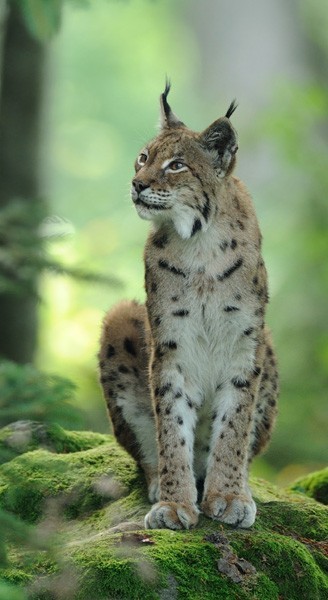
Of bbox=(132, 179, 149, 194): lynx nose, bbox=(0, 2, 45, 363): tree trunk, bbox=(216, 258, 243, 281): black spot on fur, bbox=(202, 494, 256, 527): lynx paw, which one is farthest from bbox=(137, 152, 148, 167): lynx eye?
bbox=(0, 2, 45, 363): tree trunk

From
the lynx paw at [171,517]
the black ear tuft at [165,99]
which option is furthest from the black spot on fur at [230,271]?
the lynx paw at [171,517]

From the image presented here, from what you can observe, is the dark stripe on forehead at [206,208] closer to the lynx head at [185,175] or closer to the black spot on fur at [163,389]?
the lynx head at [185,175]

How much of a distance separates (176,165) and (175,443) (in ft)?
4.28

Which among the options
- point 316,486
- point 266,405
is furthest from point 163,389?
point 316,486

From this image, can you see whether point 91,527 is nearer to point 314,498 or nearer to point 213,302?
point 213,302

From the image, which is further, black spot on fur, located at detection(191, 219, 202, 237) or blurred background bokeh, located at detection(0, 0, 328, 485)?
blurred background bokeh, located at detection(0, 0, 328, 485)

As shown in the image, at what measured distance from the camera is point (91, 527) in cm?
504

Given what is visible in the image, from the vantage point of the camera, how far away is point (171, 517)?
4.77m

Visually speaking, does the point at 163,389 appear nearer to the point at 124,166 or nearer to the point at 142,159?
the point at 142,159

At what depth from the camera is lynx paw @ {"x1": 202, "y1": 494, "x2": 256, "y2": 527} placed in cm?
482

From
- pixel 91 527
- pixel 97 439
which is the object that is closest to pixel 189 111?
pixel 97 439

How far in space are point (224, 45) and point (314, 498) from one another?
13.8 metres

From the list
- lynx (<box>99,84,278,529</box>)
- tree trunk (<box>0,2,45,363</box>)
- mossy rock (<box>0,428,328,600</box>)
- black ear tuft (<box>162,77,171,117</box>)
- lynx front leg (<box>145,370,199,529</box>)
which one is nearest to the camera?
mossy rock (<box>0,428,328,600</box>)

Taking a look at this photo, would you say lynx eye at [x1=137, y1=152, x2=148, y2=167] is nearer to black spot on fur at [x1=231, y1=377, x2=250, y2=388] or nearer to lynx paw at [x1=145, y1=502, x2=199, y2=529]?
black spot on fur at [x1=231, y1=377, x2=250, y2=388]
